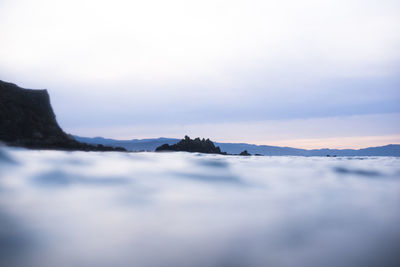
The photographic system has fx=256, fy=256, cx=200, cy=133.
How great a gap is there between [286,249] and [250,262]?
20.1 inches

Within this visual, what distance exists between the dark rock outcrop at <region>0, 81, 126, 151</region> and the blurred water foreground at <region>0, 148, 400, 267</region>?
28.0 feet

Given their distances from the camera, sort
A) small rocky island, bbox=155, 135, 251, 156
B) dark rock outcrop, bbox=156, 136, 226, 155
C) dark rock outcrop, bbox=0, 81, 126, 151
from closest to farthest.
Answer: dark rock outcrop, bbox=0, 81, 126, 151, small rocky island, bbox=155, 135, 251, 156, dark rock outcrop, bbox=156, 136, 226, 155

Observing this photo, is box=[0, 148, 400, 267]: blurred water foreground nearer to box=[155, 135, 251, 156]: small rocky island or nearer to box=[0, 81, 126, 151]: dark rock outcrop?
box=[0, 81, 126, 151]: dark rock outcrop

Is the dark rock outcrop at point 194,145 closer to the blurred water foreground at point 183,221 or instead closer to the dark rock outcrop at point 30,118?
the dark rock outcrop at point 30,118

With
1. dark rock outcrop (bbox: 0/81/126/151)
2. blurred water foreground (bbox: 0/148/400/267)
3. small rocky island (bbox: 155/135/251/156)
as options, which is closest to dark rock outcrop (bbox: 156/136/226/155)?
small rocky island (bbox: 155/135/251/156)

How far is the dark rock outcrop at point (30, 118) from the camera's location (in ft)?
42.9

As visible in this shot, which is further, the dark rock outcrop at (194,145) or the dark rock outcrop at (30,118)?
the dark rock outcrop at (194,145)

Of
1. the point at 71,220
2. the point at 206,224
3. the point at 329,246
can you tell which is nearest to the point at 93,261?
the point at 71,220

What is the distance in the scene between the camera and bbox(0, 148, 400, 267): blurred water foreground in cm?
258

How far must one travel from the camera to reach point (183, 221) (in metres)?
3.32

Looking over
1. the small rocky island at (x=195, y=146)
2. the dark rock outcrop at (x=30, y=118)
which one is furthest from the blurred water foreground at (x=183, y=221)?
the small rocky island at (x=195, y=146)

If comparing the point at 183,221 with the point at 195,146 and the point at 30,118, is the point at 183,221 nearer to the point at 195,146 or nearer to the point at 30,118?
the point at 30,118

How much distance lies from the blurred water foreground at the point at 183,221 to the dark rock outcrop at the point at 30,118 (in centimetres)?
853

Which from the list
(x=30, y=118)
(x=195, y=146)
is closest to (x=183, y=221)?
(x=30, y=118)
